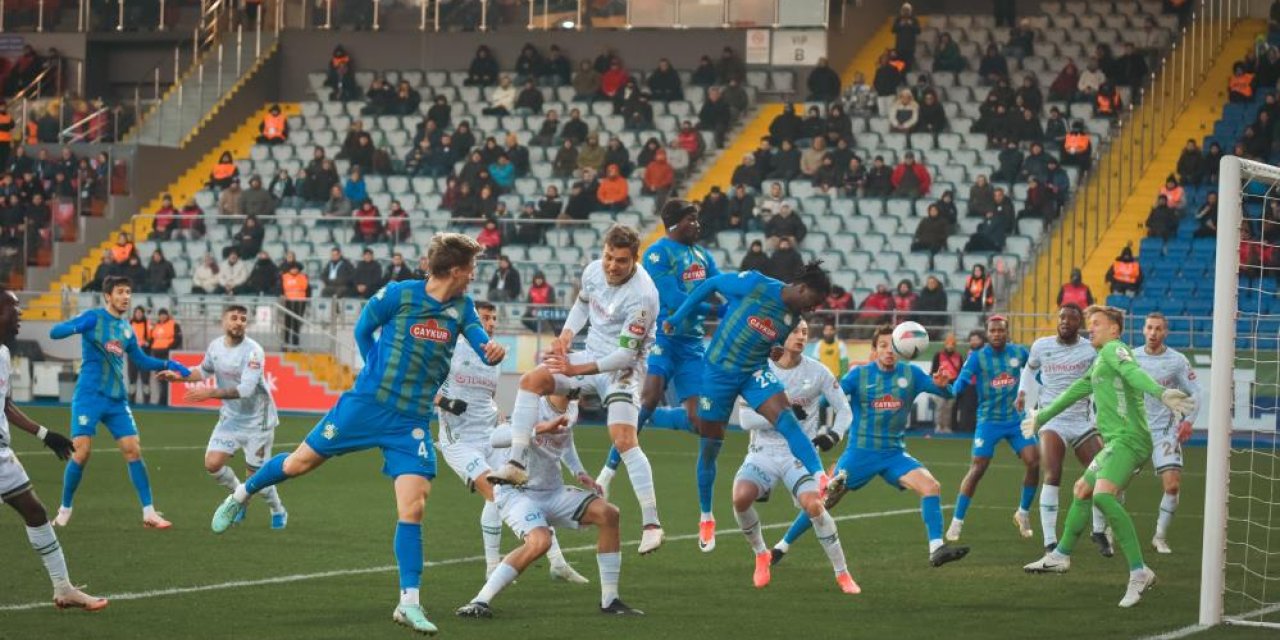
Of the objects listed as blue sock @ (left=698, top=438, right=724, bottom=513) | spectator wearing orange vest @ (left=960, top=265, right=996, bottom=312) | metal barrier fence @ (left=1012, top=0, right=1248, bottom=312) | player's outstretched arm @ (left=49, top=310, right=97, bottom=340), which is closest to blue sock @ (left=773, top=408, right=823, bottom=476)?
blue sock @ (left=698, top=438, right=724, bottom=513)

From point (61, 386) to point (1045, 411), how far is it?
26.9 metres

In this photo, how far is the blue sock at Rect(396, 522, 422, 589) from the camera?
10.7 m

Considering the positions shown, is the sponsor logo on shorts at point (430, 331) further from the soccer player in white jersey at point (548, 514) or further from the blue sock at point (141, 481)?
the blue sock at point (141, 481)

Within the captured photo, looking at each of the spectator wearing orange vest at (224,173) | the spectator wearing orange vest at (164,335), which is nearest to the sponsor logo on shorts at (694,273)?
the spectator wearing orange vest at (164,335)

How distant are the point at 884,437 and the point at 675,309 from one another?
1997 millimetres

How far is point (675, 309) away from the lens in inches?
569

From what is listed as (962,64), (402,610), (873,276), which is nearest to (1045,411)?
(402,610)

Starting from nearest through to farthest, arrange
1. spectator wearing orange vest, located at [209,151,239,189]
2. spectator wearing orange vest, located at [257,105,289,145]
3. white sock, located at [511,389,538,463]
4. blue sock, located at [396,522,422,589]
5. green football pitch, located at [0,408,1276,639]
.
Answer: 1. blue sock, located at [396,522,422,589]
2. green football pitch, located at [0,408,1276,639]
3. white sock, located at [511,389,538,463]
4. spectator wearing orange vest, located at [209,151,239,189]
5. spectator wearing orange vest, located at [257,105,289,145]

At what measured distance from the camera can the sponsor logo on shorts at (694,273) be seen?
1455cm

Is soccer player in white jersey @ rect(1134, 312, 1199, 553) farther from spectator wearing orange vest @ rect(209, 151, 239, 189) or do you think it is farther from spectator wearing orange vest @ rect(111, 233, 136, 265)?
spectator wearing orange vest @ rect(209, 151, 239, 189)

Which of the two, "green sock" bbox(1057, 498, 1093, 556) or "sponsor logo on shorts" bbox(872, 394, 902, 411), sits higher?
"sponsor logo on shorts" bbox(872, 394, 902, 411)

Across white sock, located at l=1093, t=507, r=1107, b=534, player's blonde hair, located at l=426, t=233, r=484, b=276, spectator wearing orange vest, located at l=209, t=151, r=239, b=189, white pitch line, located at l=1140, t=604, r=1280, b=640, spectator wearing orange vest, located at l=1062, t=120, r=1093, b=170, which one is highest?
spectator wearing orange vest, located at l=1062, t=120, r=1093, b=170

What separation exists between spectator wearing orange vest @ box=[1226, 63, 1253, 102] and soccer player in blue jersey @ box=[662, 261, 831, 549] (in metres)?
24.2

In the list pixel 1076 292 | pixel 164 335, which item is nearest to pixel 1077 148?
pixel 1076 292
